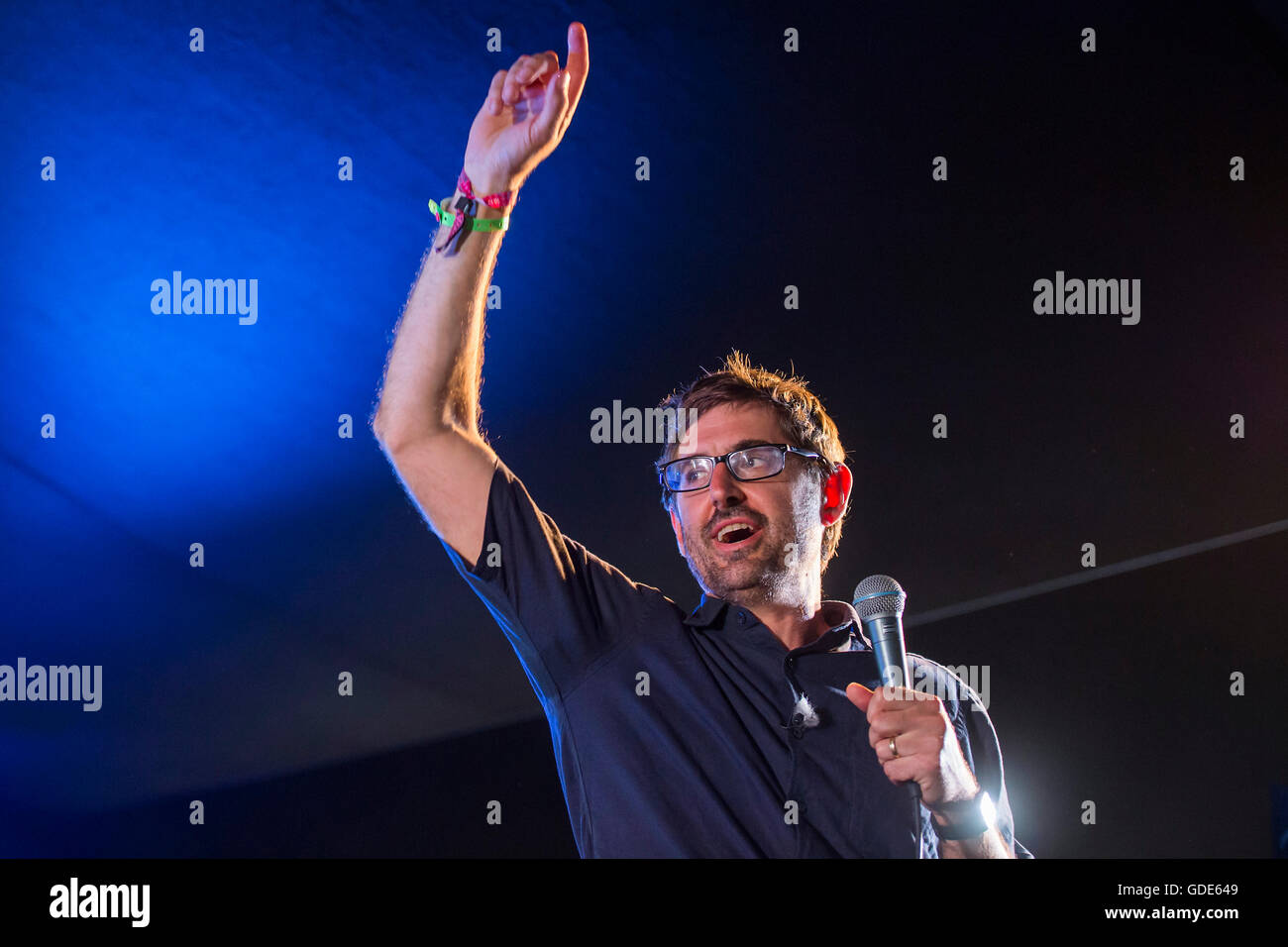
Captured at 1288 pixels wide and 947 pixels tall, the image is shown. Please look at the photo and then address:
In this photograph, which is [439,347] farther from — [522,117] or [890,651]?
[890,651]

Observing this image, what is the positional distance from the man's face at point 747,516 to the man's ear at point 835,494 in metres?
0.07

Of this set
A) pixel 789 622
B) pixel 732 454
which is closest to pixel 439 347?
pixel 732 454

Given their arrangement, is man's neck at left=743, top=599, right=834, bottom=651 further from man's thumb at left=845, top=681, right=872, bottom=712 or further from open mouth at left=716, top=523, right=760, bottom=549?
man's thumb at left=845, top=681, right=872, bottom=712

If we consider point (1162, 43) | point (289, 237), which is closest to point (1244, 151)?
point (1162, 43)

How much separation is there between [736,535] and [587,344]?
0.73 meters

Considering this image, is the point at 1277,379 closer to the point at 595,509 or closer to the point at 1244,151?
the point at 1244,151

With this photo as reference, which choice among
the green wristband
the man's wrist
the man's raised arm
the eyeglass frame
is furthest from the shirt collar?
the green wristband

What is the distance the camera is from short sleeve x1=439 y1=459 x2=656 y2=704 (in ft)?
5.46

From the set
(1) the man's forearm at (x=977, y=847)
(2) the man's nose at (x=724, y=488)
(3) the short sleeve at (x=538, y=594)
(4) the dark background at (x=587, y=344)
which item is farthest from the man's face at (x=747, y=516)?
(1) the man's forearm at (x=977, y=847)

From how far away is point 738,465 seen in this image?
1.84m

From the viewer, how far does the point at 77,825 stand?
2.29 m

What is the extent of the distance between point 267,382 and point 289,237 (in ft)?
1.16

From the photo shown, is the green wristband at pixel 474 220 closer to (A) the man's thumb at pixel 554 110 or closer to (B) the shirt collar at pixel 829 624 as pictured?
(A) the man's thumb at pixel 554 110

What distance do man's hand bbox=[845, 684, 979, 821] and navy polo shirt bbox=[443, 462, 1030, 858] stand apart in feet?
0.80
